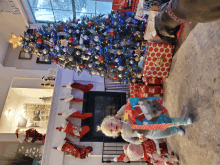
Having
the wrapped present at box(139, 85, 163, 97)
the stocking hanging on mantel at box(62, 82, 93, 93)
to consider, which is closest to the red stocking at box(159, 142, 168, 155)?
the wrapped present at box(139, 85, 163, 97)

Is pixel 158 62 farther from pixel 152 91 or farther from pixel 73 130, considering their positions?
pixel 73 130

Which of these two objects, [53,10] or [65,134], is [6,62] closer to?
[53,10]

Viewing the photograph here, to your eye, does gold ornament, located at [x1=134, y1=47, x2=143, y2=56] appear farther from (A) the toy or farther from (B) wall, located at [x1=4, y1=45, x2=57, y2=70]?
(B) wall, located at [x1=4, y1=45, x2=57, y2=70]

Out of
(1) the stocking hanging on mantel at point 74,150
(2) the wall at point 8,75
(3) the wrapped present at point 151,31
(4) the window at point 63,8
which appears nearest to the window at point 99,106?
(1) the stocking hanging on mantel at point 74,150

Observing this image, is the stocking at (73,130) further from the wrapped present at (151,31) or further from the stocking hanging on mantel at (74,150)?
the wrapped present at (151,31)

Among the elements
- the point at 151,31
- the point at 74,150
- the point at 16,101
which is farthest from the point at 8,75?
the point at 151,31

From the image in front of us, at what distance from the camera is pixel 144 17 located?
12.9 ft

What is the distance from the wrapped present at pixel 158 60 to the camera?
3.54 meters

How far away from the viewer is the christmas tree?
3.76m

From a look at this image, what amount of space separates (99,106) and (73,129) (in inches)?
43.6

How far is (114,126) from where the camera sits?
2631 millimetres

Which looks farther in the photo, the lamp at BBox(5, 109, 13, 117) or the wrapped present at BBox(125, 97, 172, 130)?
the lamp at BBox(5, 109, 13, 117)

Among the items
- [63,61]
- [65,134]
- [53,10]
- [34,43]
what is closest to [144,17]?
[63,61]

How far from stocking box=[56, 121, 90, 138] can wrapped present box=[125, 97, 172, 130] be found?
93.1 inches
